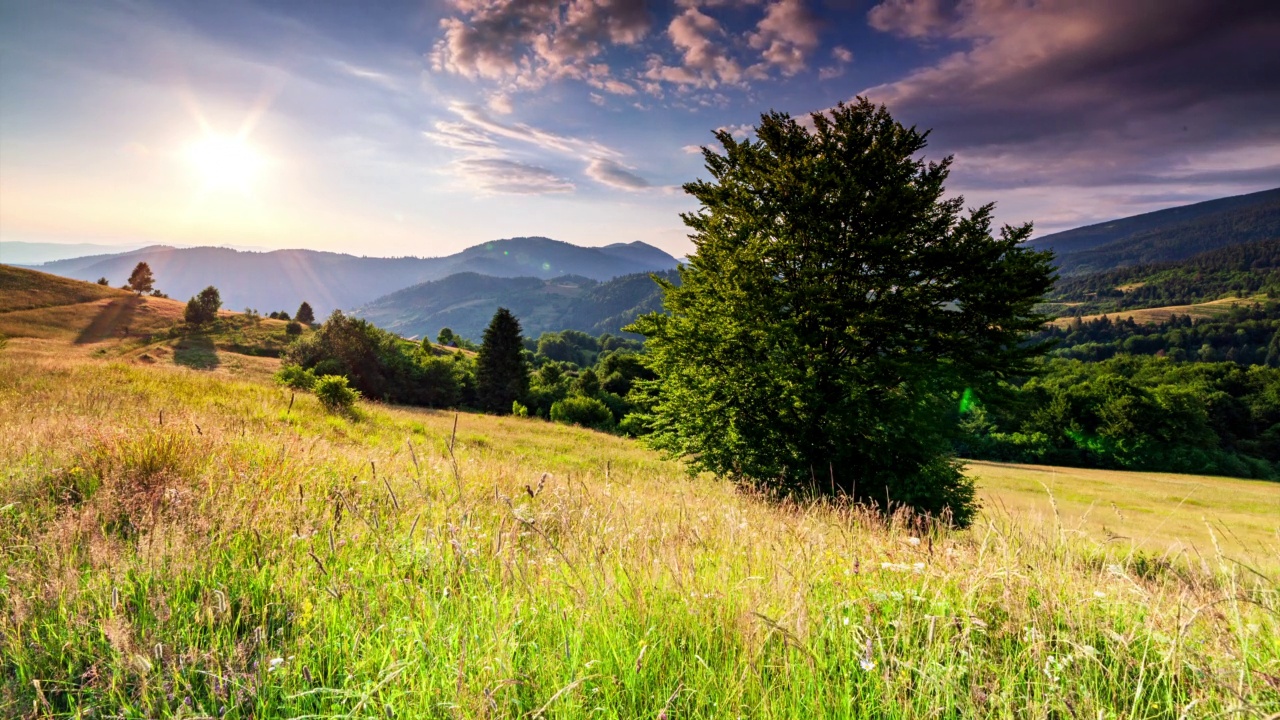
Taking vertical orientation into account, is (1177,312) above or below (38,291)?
above

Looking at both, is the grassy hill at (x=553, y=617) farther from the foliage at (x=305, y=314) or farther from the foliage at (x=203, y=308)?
the foliage at (x=305, y=314)

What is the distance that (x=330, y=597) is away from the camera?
2.86 metres

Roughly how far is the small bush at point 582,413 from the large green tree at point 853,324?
30489 mm

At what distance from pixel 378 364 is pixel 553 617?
2399 inches

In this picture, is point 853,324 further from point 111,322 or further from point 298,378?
point 111,322

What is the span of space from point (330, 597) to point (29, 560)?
1955 millimetres

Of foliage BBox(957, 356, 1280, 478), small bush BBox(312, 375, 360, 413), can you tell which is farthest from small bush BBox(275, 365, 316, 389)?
foliage BBox(957, 356, 1280, 478)

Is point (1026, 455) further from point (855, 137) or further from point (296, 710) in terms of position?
point (296, 710)

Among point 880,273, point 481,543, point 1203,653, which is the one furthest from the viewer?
point 880,273

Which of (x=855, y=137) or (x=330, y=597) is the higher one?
(x=855, y=137)

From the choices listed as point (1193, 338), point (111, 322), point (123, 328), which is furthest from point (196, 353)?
point (1193, 338)

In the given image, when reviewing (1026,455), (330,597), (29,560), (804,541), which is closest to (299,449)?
(29,560)

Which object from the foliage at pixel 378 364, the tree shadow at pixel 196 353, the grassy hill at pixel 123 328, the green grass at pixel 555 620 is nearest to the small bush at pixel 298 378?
the foliage at pixel 378 364

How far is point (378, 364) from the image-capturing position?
183 feet
